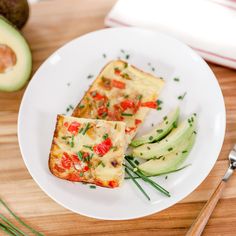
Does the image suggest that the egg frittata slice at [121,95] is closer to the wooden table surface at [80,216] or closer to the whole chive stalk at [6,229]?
the wooden table surface at [80,216]

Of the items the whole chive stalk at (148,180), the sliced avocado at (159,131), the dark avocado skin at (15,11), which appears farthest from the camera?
the dark avocado skin at (15,11)

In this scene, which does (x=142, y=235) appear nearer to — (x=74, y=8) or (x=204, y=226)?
(x=204, y=226)

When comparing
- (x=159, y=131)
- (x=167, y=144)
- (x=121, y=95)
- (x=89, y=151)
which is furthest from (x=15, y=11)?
(x=167, y=144)

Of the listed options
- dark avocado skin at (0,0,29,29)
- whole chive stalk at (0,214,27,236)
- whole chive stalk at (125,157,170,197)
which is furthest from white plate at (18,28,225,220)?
dark avocado skin at (0,0,29,29)

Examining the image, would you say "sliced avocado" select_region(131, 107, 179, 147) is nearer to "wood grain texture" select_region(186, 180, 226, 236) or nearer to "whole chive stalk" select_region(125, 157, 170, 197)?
"whole chive stalk" select_region(125, 157, 170, 197)

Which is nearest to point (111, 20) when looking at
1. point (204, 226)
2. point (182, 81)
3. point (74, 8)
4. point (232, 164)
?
point (74, 8)

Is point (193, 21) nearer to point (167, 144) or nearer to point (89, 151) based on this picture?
point (167, 144)

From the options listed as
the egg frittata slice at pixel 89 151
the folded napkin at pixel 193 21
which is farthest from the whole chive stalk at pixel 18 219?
the folded napkin at pixel 193 21
